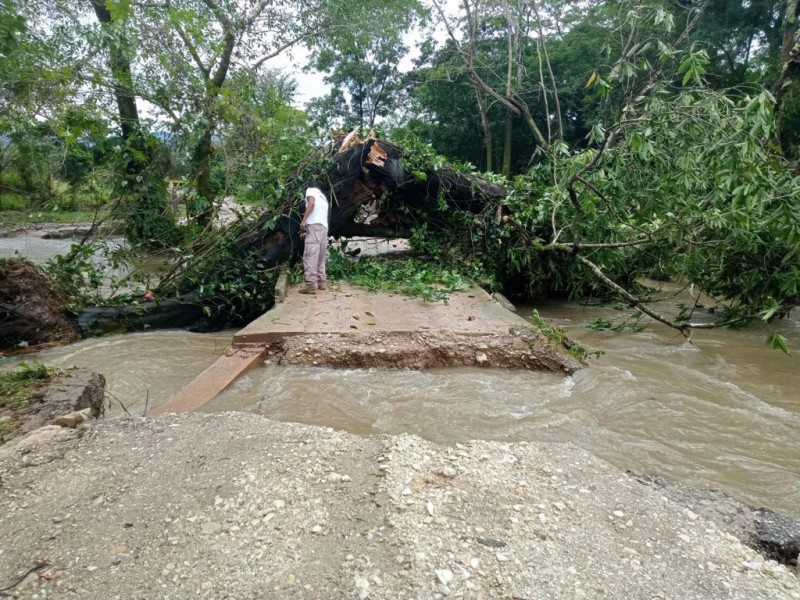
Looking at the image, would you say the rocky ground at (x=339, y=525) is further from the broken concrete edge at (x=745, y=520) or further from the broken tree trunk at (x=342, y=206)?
the broken tree trunk at (x=342, y=206)

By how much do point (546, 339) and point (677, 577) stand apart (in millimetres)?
3220

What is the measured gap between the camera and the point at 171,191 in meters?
7.79

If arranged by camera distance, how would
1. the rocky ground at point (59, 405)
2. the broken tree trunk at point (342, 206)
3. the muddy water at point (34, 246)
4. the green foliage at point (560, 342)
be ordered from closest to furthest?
the rocky ground at point (59, 405) < the green foliage at point (560, 342) < the broken tree trunk at point (342, 206) < the muddy water at point (34, 246)

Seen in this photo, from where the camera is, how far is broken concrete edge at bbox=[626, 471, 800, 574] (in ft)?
7.03

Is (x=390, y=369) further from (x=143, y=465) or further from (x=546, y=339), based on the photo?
(x=143, y=465)

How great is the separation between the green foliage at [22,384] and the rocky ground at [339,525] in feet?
1.67

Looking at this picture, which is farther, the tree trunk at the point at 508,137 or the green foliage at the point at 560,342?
the tree trunk at the point at 508,137

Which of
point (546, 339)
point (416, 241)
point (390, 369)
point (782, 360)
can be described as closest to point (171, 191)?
point (416, 241)

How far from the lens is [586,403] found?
4.12 metres

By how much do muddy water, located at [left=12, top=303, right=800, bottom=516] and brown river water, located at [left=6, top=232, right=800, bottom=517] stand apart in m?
0.01

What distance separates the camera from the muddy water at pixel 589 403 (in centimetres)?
330

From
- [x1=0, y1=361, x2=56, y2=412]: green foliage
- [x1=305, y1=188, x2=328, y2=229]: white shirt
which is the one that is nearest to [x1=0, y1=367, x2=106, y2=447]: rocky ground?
[x1=0, y1=361, x2=56, y2=412]: green foliage

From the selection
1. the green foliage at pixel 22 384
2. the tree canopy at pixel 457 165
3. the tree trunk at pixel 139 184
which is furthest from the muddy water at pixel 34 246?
the green foliage at pixel 22 384

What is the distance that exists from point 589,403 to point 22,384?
3.96 metres
